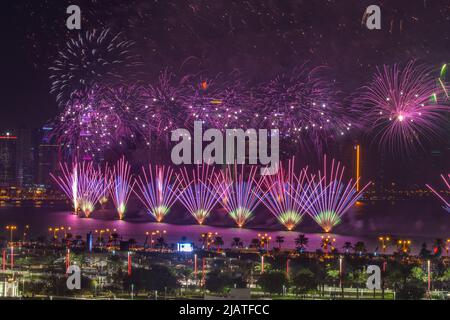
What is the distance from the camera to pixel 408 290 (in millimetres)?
9242

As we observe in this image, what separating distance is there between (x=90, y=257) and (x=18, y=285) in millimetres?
4088

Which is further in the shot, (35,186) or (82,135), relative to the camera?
(35,186)

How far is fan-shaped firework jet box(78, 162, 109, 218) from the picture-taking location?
69.0ft

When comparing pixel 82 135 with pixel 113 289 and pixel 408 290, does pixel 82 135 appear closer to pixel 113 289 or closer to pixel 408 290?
pixel 113 289

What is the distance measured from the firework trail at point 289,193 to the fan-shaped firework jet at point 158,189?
357 cm

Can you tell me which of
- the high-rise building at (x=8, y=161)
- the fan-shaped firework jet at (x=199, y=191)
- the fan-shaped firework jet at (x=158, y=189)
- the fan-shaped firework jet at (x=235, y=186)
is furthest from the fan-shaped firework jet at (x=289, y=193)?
the high-rise building at (x=8, y=161)

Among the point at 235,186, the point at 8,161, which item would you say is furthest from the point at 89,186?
the point at 8,161

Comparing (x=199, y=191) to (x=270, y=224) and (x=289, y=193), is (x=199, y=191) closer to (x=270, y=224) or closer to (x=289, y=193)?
(x=289, y=193)

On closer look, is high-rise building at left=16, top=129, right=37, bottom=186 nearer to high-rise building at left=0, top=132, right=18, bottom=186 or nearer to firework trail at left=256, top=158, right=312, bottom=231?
high-rise building at left=0, top=132, right=18, bottom=186

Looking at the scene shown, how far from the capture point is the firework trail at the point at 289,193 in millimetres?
20609

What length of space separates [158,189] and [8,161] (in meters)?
18.9

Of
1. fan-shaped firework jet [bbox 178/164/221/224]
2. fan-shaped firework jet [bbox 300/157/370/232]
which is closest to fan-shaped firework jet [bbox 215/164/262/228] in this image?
fan-shaped firework jet [bbox 178/164/221/224]

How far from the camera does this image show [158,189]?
23.4m

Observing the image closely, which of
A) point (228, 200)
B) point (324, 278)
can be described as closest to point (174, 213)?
point (228, 200)
